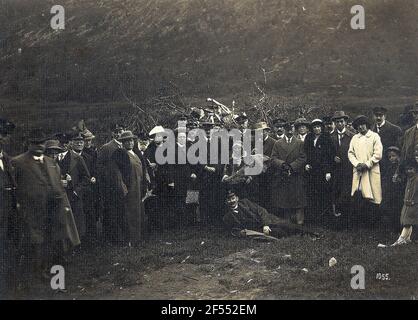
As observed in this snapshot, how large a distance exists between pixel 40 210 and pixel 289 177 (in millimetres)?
3609

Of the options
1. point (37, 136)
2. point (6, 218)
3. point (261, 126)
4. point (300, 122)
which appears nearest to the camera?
point (37, 136)

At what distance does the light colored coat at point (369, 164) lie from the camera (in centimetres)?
765

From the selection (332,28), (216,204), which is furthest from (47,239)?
(332,28)

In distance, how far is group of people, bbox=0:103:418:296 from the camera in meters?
7.45

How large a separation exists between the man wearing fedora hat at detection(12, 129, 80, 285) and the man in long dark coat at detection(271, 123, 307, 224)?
303 centimetres

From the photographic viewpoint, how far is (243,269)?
24.3 feet

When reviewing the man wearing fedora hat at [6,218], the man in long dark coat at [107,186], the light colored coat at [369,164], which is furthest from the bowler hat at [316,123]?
the man wearing fedora hat at [6,218]

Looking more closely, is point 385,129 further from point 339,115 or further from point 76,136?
point 76,136

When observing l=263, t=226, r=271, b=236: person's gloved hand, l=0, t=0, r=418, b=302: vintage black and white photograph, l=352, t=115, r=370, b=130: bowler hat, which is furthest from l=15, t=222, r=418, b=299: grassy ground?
l=352, t=115, r=370, b=130: bowler hat

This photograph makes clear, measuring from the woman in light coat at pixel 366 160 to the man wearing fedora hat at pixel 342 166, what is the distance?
0.25ft

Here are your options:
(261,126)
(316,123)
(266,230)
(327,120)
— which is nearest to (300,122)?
(316,123)

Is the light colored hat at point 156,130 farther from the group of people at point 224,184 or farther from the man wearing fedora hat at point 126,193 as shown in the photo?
the man wearing fedora hat at point 126,193

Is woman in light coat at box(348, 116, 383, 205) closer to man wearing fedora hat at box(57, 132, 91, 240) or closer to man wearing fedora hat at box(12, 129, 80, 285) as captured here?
man wearing fedora hat at box(57, 132, 91, 240)
